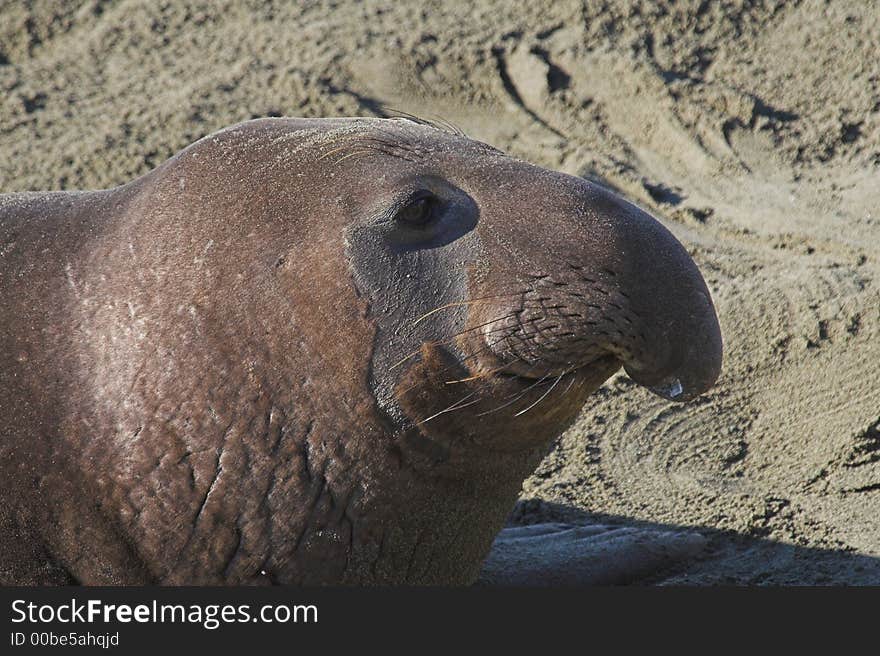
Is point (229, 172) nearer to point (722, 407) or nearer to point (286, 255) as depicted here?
point (286, 255)

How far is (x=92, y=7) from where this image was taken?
8070mm

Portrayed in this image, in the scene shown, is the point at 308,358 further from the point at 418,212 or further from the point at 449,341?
the point at 418,212

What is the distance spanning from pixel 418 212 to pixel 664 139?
397 centimetres

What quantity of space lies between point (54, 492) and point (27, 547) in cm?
16

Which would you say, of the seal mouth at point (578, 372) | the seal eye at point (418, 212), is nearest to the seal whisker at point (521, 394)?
the seal mouth at point (578, 372)

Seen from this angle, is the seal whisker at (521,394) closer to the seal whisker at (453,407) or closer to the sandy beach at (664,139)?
the seal whisker at (453,407)

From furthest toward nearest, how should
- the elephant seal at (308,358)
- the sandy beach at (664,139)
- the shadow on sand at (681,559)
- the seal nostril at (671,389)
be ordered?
the sandy beach at (664,139) < the shadow on sand at (681,559) < the seal nostril at (671,389) < the elephant seal at (308,358)

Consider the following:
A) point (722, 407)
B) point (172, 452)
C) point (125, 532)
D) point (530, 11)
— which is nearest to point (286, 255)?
point (172, 452)

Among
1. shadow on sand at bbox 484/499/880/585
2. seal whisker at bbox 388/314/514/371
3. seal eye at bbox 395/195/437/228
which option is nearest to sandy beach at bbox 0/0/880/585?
shadow on sand at bbox 484/499/880/585

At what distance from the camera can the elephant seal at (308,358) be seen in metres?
3.09

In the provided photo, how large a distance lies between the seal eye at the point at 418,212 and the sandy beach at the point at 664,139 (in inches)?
67.1

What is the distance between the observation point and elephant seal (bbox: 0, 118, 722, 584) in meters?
3.09

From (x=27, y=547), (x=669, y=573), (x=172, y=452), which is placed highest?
(x=172, y=452)

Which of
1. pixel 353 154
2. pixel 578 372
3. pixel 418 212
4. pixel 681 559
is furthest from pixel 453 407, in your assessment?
pixel 681 559
